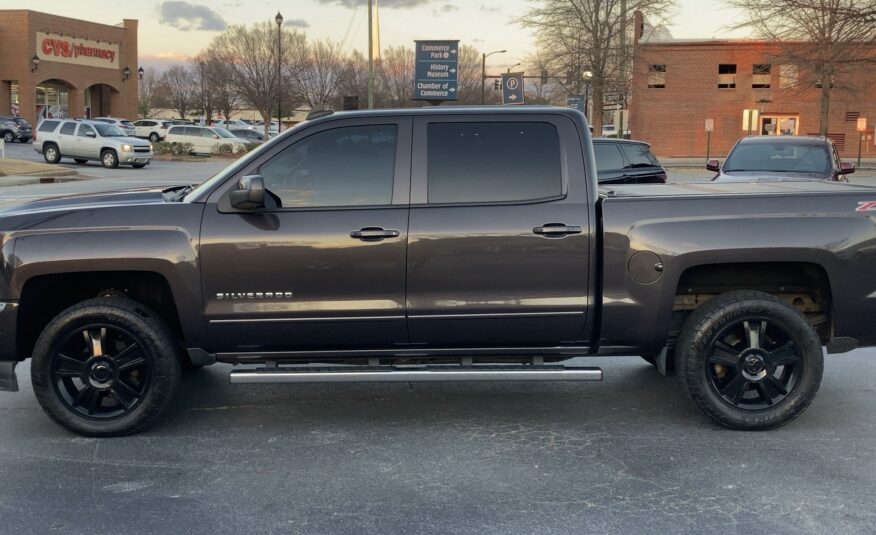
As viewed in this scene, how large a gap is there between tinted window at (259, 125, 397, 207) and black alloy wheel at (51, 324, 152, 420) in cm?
128

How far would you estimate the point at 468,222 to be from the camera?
4941mm

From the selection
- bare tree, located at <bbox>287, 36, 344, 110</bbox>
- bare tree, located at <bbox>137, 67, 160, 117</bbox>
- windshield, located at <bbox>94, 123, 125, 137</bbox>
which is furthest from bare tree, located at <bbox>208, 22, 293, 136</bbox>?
bare tree, located at <bbox>137, 67, 160, 117</bbox>

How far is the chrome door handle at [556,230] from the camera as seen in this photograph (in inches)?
193

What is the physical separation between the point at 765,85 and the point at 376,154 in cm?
5398

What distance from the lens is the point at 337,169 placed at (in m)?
5.07

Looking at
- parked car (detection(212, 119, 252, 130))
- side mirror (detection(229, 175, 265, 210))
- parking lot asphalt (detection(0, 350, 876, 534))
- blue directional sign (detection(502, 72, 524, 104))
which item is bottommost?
parking lot asphalt (detection(0, 350, 876, 534))

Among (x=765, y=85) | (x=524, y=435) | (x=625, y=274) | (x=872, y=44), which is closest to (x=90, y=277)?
(x=524, y=435)

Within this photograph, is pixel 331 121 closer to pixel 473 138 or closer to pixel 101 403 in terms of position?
pixel 473 138

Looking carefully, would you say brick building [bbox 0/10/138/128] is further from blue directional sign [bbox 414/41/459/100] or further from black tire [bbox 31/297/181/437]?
black tire [bbox 31/297/181/437]

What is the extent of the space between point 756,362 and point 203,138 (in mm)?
43533

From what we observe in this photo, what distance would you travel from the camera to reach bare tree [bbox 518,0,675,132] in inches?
1939

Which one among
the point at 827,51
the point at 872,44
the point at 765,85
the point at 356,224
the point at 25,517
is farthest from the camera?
the point at 765,85

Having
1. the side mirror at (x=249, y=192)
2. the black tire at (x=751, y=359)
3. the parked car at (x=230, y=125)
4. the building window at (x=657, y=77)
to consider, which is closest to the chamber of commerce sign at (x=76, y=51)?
the parked car at (x=230, y=125)

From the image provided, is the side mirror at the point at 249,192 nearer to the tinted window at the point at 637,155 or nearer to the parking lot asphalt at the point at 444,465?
the parking lot asphalt at the point at 444,465
